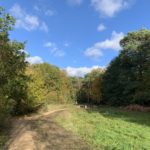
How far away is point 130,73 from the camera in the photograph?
52000mm

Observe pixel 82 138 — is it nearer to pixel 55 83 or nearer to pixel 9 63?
pixel 9 63

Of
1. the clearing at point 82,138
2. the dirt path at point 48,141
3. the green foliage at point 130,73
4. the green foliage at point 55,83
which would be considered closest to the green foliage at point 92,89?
the green foliage at point 55,83

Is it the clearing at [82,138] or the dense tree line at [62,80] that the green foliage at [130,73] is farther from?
the clearing at [82,138]

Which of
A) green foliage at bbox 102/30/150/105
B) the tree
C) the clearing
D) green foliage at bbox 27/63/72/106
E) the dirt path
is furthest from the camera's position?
green foliage at bbox 27/63/72/106

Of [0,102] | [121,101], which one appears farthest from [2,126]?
[121,101]

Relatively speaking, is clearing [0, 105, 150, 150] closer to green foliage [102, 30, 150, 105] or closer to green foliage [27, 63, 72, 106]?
green foliage [102, 30, 150, 105]

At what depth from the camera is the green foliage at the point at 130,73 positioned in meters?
47.5

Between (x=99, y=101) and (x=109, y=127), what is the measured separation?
1931 inches

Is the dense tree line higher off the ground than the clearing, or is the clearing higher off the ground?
the dense tree line

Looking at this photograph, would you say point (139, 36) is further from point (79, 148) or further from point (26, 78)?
point (79, 148)

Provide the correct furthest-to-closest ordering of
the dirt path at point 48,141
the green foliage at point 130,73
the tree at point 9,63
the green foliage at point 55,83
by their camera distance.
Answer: the green foliage at point 55,83
the green foliage at point 130,73
the tree at point 9,63
the dirt path at point 48,141

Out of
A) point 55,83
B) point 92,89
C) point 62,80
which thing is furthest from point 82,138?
point 62,80

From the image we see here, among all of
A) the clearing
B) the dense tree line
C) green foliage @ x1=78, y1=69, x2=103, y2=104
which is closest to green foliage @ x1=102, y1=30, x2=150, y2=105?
the dense tree line

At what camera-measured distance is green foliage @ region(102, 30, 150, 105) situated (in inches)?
1871
